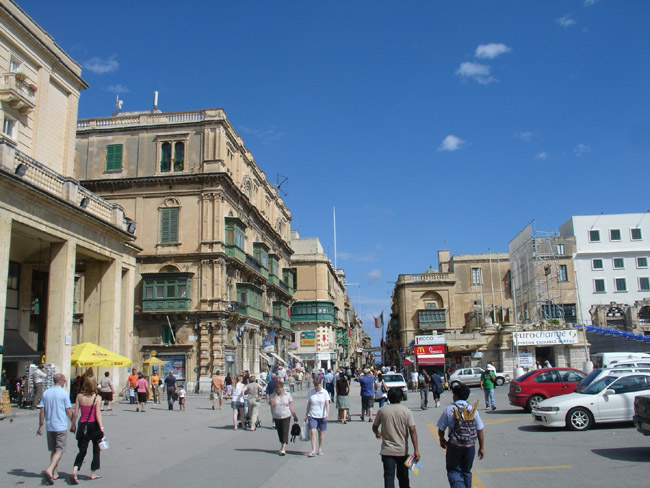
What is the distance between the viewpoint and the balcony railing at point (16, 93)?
20750 mm

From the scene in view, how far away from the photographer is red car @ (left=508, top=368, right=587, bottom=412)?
63.7ft

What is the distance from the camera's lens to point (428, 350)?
43.8 meters

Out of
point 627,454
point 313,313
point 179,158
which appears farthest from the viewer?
point 313,313

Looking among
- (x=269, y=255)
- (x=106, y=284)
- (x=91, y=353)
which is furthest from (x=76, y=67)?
(x=269, y=255)

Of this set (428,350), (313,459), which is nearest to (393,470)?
(313,459)

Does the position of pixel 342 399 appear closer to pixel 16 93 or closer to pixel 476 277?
pixel 16 93

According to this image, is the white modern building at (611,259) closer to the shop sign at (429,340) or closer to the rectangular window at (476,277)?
the rectangular window at (476,277)

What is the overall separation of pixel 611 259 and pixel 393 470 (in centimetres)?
6403

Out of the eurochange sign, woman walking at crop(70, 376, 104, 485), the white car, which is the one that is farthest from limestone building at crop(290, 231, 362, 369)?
woman walking at crop(70, 376, 104, 485)

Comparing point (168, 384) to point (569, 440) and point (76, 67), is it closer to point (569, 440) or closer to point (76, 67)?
point (76, 67)

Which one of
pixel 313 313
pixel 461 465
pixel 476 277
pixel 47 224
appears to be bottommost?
pixel 461 465

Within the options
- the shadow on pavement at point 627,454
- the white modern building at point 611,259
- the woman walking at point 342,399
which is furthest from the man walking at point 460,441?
the white modern building at point 611,259

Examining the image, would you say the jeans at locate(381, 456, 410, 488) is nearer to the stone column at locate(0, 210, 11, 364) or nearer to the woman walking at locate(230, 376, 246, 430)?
the woman walking at locate(230, 376, 246, 430)

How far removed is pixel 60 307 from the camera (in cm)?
1997
